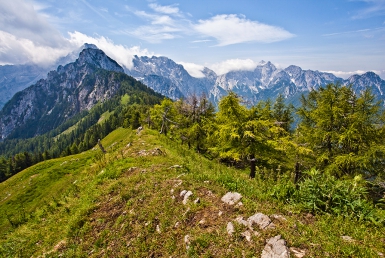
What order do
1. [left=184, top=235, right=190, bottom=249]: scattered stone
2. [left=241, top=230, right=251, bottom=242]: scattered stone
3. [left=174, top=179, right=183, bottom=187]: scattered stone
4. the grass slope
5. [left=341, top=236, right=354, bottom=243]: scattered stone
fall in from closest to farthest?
[left=341, top=236, right=354, bottom=243]: scattered stone
the grass slope
[left=241, top=230, right=251, bottom=242]: scattered stone
[left=184, top=235, right=190, bottom=249]: scattered stone
[left=174, top=179, right=183, bottom=187]: scattered stone

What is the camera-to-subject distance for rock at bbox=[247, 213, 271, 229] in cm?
580

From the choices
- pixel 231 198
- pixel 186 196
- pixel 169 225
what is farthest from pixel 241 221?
pixel 186 196

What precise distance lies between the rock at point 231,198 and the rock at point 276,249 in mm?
1992

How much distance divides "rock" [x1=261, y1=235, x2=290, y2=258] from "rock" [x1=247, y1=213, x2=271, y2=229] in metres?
0.51

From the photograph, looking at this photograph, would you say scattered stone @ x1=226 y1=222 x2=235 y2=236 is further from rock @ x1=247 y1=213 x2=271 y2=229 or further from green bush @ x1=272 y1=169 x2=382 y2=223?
green bush @ x1=272 y1=169 x2=382 y2=223

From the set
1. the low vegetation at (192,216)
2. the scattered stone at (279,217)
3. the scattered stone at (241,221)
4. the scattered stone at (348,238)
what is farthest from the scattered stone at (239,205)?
the scattered stone at (348,238)

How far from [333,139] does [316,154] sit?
3134 millimetres

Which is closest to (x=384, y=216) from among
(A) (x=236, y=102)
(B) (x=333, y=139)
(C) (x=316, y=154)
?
(A) (x=236, y=102)

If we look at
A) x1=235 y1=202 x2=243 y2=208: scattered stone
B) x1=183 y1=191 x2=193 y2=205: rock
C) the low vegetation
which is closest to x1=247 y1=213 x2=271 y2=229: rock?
the low vegetation

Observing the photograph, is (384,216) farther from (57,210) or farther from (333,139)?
(333,139)

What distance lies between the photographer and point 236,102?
22312 millimetres

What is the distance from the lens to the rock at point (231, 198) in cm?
720

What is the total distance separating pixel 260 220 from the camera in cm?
597

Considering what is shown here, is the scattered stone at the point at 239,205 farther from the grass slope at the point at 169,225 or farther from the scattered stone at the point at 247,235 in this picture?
the scattered stone at the point at 247,235
